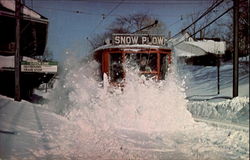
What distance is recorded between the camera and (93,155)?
2.77 metres

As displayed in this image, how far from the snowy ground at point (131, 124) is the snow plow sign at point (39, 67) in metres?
0.51

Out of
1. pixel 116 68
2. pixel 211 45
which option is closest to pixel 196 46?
pixel 211 45

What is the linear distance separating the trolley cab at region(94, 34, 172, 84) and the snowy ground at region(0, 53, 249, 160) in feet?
0.49

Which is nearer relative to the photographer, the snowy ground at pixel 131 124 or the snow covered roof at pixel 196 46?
the snowy ground at pixel 131 124

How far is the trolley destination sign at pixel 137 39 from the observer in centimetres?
389

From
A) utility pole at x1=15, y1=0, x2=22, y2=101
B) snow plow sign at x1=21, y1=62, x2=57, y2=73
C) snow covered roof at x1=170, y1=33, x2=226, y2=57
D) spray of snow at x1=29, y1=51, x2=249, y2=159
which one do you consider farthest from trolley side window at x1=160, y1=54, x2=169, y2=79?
utility pole at x1=15, y1=0, x2=22, y2=101

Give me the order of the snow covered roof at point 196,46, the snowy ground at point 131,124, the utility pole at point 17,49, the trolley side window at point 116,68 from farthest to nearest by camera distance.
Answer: the trolley side window at point 116,68
the snow covered roof at point 196,46
the utility pole at point 17,49
the snowy ground at point 131,124

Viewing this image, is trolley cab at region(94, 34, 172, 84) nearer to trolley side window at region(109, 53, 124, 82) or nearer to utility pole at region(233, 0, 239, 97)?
trolley side window at region(109, 53, 124, 82)

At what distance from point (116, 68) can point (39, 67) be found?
1.28m

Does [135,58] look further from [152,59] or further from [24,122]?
[24,122]

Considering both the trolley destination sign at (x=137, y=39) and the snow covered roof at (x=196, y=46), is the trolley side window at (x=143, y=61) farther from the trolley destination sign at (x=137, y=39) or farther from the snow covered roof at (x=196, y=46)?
the snow covered roof at (x=196, y=46)

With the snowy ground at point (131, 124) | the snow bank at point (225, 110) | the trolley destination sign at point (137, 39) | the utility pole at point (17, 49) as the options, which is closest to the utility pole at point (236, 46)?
the snowy ground at point (131, 124)

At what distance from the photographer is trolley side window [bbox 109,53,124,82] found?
4.27 meters

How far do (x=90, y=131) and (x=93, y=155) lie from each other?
2.76ft
